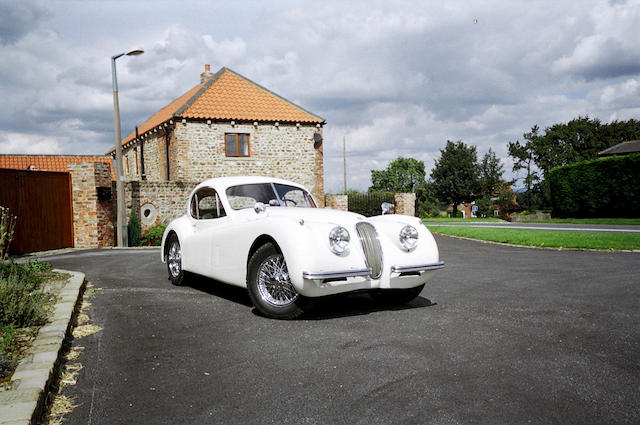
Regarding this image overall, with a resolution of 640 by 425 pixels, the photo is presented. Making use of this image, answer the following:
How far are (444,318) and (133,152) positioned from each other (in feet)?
88.3

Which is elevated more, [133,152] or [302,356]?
[133,152]

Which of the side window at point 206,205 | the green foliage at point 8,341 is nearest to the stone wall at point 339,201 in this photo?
the side window at point 206,205

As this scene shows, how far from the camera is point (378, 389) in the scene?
2891 millimetres

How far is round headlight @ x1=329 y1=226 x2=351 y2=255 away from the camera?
452 centimetres

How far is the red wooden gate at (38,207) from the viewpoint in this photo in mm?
11812

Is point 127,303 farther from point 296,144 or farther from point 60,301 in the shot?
point 296,144

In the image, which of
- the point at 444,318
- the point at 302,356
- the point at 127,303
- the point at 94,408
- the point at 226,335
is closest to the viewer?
the point at 94,408

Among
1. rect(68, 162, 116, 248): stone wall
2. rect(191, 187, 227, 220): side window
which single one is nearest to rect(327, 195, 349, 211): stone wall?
rect(68, 162, 116, 248): stone wall

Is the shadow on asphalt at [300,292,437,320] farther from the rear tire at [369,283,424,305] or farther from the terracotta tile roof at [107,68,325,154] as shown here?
the terracotta tile roof at [107,68,325,154]

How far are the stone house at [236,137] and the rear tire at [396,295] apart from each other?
16.7 meters

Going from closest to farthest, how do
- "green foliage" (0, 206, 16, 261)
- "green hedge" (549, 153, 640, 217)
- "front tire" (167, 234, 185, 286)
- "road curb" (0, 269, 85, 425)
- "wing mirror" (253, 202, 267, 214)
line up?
"road curb" (0, 269, 85, 425) < "wing mirror" (253, 202, 267, 214) < "green foliage" (0, 206, 16, 261) < "front tire" (167, 234, 185, 286) < "green hedge" (549, 153, 640, 217)

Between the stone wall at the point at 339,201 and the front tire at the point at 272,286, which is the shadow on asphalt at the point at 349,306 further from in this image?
the stone wall at the point at 339,201

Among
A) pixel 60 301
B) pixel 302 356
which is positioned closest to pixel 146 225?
pixel 60 301

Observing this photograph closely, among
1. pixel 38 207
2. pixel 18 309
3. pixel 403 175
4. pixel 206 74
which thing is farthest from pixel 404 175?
pixel 18 309
